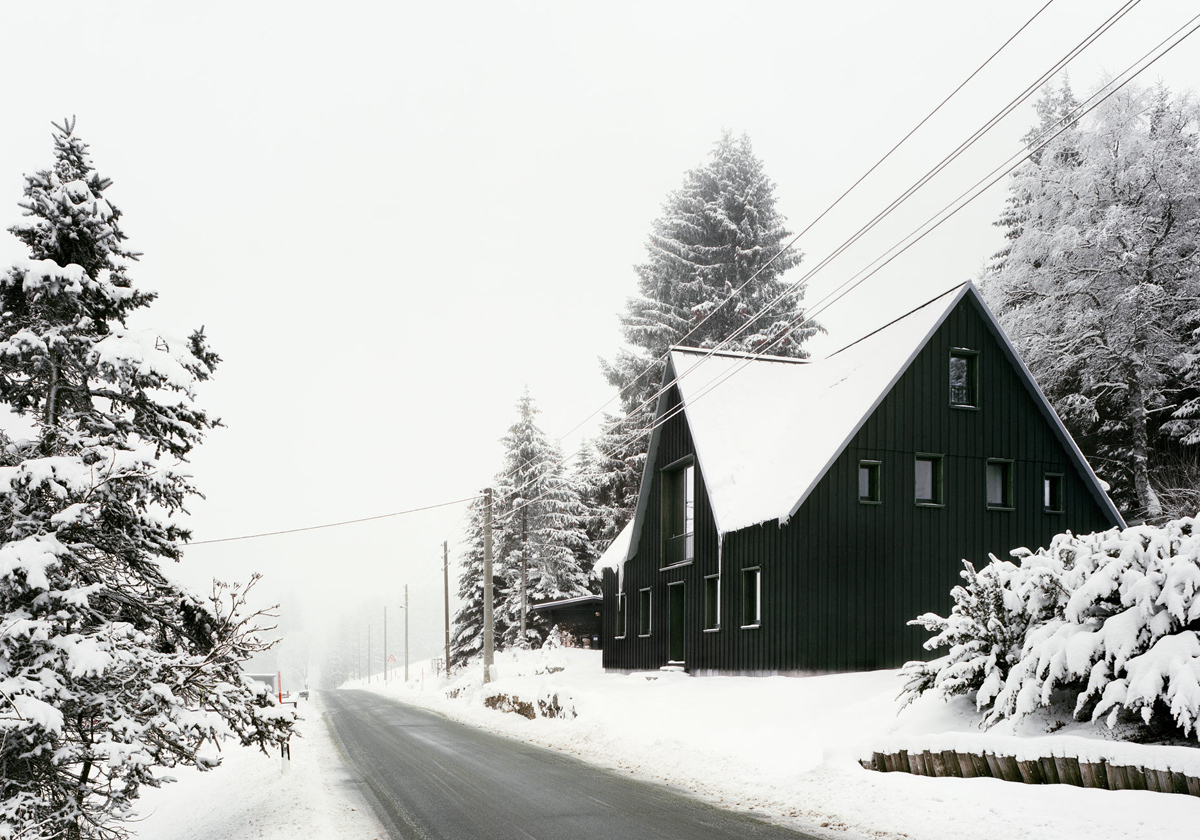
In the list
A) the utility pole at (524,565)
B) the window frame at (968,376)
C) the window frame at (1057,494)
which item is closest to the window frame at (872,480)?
the window frame at (968,376)

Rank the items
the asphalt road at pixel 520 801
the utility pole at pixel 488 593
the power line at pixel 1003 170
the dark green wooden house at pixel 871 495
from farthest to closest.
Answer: the utility pole at pixel 488 593 → the dark green wooden house at pixel 871 495 → the power line at pixel 1003 170 → the asphalt road at pixel 520 801

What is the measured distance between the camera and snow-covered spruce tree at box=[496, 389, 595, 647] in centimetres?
4338

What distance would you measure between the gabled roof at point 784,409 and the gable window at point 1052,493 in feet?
2.15

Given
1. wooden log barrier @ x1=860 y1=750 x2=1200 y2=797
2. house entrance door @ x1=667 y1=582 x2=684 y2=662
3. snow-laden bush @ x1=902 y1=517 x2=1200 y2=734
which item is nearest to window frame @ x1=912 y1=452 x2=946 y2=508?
house entrance door @ x1=667 y1=582 x2=684 y2=662

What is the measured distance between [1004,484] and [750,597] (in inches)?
272

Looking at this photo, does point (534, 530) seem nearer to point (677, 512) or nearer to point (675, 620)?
point (677, 512)

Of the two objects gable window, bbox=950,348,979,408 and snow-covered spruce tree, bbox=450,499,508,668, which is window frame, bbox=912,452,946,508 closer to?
gable window, bbox=950,348,979,408

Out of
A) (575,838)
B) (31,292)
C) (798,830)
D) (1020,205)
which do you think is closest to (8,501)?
(31,292)

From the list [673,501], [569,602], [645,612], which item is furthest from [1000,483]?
[569,602]

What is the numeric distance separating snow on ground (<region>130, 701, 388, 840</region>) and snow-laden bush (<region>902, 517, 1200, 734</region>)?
6.90 m

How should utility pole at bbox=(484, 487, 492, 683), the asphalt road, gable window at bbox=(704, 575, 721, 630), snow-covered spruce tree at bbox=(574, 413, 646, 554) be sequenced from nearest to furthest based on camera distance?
the asphalt road, gable window at bbox=(704, 575, 721, 630), utility pole at bbox=(484, 487, 492, 683), snow-covered spruce tree at bbox=(574, 413, 646, 554)

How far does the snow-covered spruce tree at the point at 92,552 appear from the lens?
23.8 feet

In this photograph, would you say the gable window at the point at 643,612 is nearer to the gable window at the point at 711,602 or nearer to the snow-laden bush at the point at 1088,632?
the gable window at the point at 711,602

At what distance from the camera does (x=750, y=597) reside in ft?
71.2
